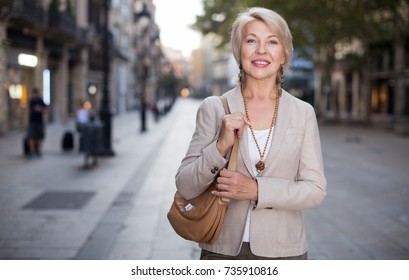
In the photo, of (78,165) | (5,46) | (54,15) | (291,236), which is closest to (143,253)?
A: (291,236)

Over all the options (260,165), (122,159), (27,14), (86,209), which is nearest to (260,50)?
(260,165)

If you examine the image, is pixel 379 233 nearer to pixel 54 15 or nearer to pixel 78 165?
pixel 78 165

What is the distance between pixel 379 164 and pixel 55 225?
837 centimetres

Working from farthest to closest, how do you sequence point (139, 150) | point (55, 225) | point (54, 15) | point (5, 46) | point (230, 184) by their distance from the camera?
point (54, 15), point (5, 46), point (139, 150), point (55, 225), point (230, 184)

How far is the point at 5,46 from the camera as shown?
62.2ft

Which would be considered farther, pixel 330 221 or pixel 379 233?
pixel 330 221

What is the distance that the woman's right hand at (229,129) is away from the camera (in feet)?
6.09

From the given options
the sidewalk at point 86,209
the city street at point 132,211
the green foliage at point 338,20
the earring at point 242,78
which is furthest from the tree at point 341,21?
the earring at point 242,78

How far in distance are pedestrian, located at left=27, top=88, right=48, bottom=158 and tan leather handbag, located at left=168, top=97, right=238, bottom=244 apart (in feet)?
36.8

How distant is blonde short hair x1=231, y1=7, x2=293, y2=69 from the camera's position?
1.97 meters

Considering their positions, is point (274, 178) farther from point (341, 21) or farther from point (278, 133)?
point (341, 21)
